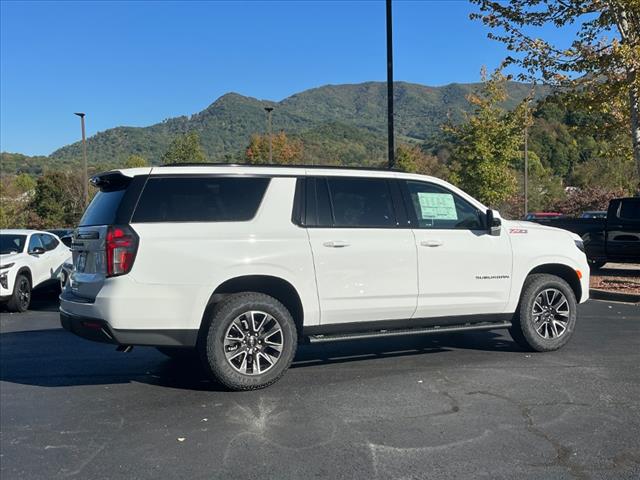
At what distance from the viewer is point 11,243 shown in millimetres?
11703

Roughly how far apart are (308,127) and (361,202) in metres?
121

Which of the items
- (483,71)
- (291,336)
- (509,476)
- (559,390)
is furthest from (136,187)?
(483,71)

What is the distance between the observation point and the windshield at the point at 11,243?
11.5m

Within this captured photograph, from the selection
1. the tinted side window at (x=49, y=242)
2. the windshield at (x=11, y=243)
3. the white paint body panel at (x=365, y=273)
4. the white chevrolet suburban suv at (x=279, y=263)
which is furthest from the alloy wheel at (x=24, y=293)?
the white paint body panel at (x=365, y=273)

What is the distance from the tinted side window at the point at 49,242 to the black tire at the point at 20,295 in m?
1.27

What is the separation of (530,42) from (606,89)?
1995mm

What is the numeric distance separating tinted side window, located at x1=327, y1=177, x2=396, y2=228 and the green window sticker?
39 cm

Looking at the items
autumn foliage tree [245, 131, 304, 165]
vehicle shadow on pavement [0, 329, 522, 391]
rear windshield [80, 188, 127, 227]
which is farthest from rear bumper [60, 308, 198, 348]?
autumn foliage tree [245, 131, 304, 165]

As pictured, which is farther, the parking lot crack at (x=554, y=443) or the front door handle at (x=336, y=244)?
the front door handle at (x=336, y=244)

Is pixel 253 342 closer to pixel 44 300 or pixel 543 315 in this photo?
pixel 543 315

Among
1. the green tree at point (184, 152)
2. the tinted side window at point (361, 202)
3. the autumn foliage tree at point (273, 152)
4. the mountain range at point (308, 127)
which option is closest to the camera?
the tinted side window at point (361, 202)

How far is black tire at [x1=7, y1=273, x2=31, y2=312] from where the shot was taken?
10797mm

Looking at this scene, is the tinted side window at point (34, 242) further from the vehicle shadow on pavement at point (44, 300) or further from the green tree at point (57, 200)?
the green tree at point (57, 200)

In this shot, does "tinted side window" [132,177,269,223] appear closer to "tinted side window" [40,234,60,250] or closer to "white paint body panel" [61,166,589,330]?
"white paint body panel" [61,166,589,330]
